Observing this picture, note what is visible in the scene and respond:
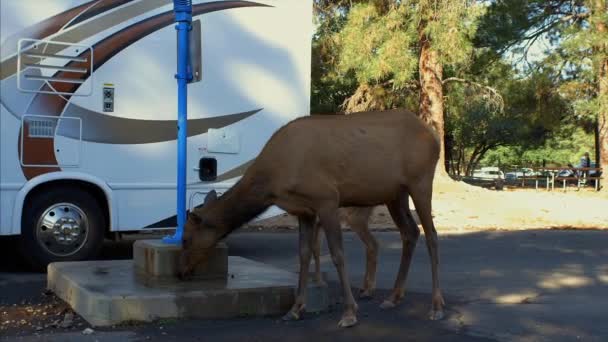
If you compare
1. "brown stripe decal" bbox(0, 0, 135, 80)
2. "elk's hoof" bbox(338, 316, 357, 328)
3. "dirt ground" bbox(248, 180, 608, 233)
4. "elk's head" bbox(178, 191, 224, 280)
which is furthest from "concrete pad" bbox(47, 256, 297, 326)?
"dirt ground" bbox(248, 180, 608, 233)

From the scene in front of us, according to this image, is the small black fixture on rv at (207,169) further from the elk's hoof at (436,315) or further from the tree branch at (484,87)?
the tree branch at (484,87)

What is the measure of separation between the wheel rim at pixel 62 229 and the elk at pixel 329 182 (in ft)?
8.83

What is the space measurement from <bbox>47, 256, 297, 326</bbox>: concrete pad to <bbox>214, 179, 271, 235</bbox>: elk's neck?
22.3 inches

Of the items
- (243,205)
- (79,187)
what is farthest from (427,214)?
(79,187)

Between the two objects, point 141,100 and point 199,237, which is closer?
point 199,237

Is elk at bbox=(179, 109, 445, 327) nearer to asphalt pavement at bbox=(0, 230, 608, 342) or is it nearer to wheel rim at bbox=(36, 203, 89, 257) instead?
asphalt pavement at bbox=(0, 230, 608, 342)

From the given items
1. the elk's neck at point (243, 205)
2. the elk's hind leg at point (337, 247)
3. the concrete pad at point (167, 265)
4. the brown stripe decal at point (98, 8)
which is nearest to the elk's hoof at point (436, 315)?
the elk's hind leg at point (337, 247)

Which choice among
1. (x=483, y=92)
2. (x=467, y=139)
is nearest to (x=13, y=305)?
(x=483, y=92)

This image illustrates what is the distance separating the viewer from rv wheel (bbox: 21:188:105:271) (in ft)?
A: 27.1

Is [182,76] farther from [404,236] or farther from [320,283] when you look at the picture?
[404,236]

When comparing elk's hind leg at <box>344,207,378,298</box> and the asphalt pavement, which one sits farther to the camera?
elk's hind leg at <box>344,207,378,298</box>

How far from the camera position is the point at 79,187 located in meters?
8.56

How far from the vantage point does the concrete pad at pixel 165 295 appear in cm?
564

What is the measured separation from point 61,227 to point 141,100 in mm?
1778
